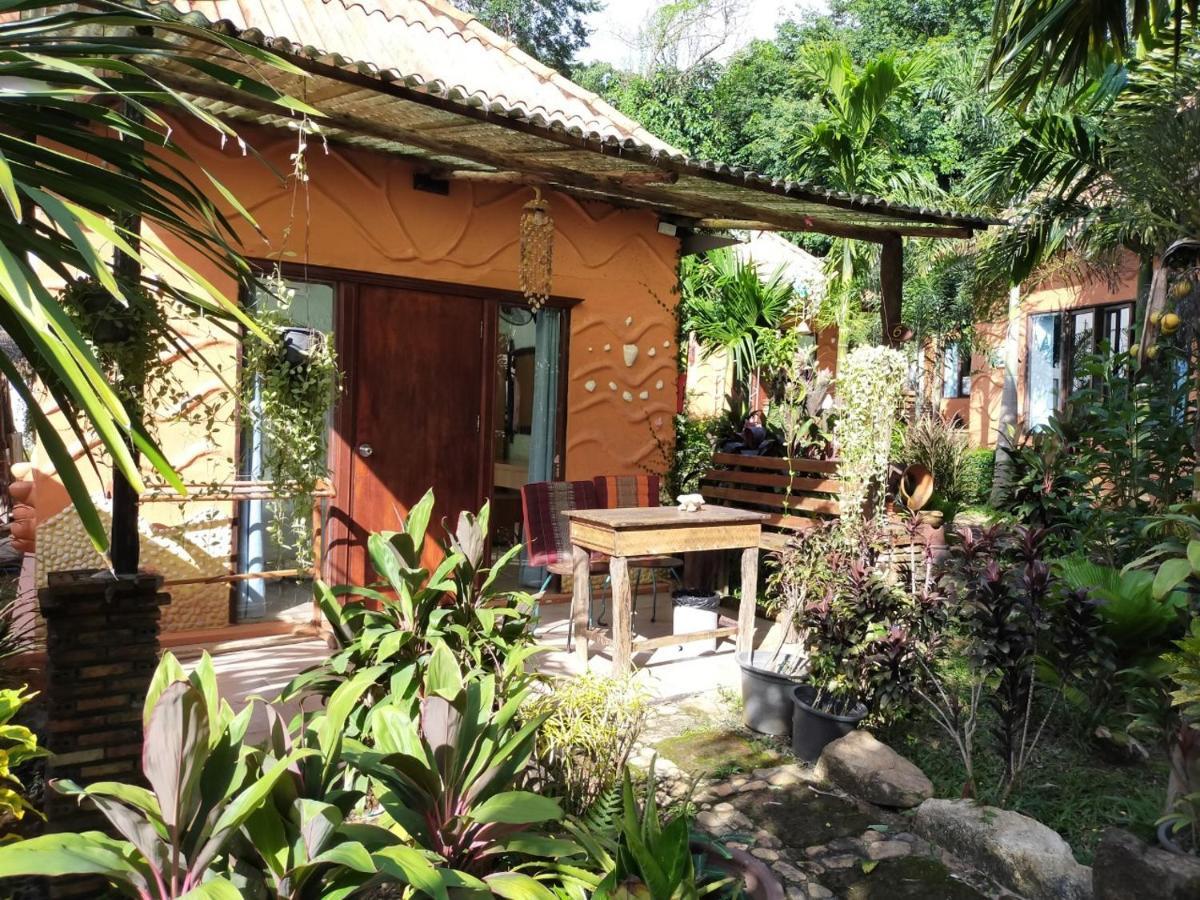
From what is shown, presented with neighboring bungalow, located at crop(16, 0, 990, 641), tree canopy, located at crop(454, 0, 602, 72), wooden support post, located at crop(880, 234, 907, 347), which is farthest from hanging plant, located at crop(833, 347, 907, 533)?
tree canopy, located at crop(454, 0, 602, 72)

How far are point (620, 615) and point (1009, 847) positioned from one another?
2.15 metres

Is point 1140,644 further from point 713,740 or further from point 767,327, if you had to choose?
point 767,327

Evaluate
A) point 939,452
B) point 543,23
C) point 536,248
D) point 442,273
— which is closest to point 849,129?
point 939,452

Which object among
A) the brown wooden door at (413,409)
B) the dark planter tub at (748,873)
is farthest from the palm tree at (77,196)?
the brown wooden door at (413,409)

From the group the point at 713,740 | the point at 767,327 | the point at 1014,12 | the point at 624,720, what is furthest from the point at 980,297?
the point at 624,720

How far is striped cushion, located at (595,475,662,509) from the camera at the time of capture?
5980 mm

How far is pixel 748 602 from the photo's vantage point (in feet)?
16.4

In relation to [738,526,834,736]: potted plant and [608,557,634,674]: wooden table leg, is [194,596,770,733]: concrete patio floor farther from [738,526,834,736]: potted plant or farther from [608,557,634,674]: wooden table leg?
[738,526,834,736]: potted plant

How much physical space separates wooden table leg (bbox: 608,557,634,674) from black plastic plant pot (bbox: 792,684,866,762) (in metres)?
0.97

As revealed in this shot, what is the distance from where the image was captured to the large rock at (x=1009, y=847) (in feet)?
8.98

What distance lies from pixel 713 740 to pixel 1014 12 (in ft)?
14.9

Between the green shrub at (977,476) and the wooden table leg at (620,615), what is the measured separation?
26.3 ft

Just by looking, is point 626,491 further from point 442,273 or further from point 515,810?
point 515,810

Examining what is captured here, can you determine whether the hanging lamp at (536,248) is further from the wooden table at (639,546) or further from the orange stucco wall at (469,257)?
the wooden table at (639,546)
